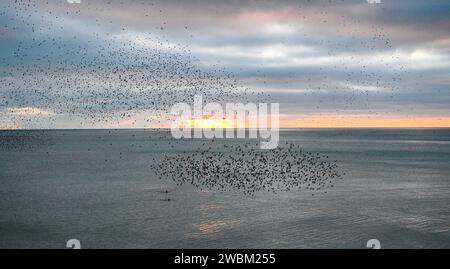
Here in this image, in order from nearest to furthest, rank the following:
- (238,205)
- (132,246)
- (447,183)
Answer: (132,246)
(238,205)
(447,183)

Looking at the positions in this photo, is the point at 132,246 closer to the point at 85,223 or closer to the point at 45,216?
the point at 85,223

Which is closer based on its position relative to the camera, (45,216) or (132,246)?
(132,246)

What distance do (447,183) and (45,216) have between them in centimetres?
3933

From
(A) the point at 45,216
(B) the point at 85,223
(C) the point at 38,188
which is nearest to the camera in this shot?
(B) the point at 85,223

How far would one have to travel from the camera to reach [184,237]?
25.1 metres

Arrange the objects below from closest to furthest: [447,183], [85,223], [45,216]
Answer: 1. [85,223]
2. [45,216]
3. [447,183]

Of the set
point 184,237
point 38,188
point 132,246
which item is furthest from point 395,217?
point 38,188

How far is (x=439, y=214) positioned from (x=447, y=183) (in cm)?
1839
